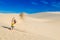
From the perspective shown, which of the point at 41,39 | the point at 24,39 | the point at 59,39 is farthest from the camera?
the point at 59,39

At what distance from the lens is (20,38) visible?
1152 centimetres

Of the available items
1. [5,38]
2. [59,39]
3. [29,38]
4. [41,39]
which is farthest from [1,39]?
[59,39]

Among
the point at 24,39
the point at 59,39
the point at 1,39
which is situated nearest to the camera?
the point at 1,39

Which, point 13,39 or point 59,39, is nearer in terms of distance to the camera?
point 13,39

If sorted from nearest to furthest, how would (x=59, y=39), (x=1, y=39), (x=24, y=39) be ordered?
(x=1, y=39) → (x=24, y=39) → (x=59, y=39)

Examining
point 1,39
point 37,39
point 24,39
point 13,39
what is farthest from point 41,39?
point 1,39

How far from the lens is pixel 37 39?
12.1 m

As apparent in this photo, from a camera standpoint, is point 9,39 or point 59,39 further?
point 59,39

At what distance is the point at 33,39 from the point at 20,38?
0.94m

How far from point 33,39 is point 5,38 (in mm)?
2003

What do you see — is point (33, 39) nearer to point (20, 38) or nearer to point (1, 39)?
point (20, 38)

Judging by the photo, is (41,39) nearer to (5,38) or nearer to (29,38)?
(29,38)

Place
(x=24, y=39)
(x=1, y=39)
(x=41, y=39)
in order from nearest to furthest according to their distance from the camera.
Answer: (x=1, y=39) < (x=24, y=39) < (x=41, y=39)

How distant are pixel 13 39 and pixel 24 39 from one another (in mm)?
826
